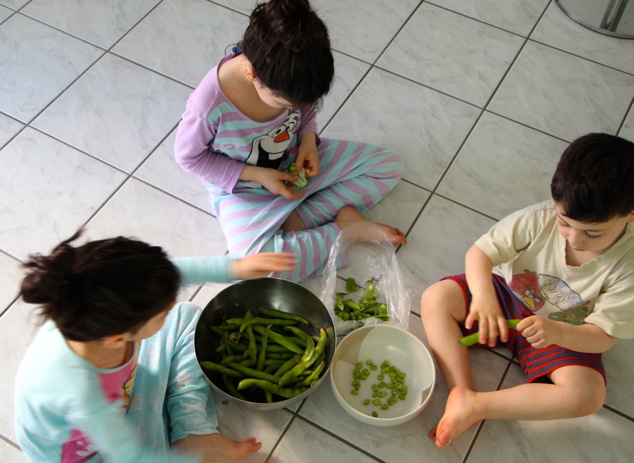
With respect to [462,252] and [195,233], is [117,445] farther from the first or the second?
[462,252]

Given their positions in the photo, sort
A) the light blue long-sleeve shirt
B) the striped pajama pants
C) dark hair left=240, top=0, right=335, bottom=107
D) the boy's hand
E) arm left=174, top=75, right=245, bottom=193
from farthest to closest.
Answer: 1. the striped pajama pants
2. arm left=174, top=75, right=245, bottom=193
3. the boy's hand
4. dark hair left=240, top=0, right=335, bottom=107
5. the light blue long-sleeve shirt

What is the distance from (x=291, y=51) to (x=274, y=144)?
35cm

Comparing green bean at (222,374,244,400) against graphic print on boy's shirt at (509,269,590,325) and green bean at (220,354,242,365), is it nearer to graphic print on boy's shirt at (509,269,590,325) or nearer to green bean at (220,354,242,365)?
green bean at (220,354,242,365)

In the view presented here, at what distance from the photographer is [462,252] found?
1.46 m

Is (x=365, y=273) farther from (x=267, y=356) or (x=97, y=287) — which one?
(x=97, y=287)

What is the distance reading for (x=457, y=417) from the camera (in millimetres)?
1179

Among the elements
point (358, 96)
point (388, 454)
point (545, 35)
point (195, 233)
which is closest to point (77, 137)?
point (195, 233)

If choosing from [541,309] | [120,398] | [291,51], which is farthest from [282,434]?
[291,51]

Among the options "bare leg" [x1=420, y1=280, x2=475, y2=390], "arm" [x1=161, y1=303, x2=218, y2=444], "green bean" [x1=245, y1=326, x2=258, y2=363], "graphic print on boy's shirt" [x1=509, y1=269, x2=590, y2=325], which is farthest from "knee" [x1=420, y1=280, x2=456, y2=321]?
"arm" [x1=161, y1=303, x2=218, y2=444]

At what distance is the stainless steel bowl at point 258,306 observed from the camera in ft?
4.07

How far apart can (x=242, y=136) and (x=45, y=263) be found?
1.84 feet

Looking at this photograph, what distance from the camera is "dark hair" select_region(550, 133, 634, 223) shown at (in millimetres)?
969

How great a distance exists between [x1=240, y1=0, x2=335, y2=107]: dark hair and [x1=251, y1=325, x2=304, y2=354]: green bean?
0.44 meters

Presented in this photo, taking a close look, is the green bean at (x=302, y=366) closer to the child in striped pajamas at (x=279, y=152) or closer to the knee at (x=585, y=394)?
the child in striped pajamas at (x=279, y=152)
